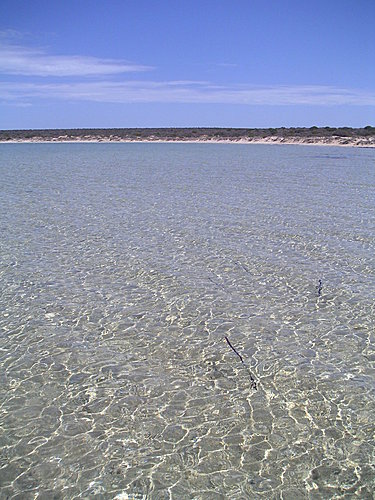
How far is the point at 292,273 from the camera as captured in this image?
9.27 m

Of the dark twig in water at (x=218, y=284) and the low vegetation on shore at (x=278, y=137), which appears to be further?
the low vegetation on shore at (x=278, y=137)

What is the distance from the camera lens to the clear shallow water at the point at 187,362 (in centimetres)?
416

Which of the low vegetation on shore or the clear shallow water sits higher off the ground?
the clear shallow water

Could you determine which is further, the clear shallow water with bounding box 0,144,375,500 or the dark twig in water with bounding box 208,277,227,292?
the dark twig in water with bounding box 208,277,227,292

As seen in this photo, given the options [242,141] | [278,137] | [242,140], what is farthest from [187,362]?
[242,140]

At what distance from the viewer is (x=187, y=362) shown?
19.6ft

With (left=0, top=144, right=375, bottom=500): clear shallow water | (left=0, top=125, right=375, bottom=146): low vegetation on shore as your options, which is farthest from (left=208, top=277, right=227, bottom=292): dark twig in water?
(left=0, top=125, right=375, bottom=146): low vegetation on shore

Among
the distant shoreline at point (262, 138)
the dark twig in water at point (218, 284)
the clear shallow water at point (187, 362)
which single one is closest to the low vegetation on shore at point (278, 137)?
the distant shoreline at point (262, 138)

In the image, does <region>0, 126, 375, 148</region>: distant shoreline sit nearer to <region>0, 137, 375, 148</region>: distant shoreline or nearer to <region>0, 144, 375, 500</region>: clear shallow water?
<region>0, 137, 375, 148</region>: distant shoreline

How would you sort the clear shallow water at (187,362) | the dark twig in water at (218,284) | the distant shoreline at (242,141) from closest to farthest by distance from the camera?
the clear shallow water at (187,362), the dark twig in water at (218,284), the distant shoreline at (242,141)

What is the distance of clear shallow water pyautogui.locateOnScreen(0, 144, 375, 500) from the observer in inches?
164

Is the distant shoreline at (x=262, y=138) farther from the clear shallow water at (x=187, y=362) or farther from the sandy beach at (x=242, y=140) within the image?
the clear shallow water at (x=187, y=362)

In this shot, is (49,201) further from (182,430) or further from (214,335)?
(182,430)

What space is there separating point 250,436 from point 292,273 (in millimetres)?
5091
